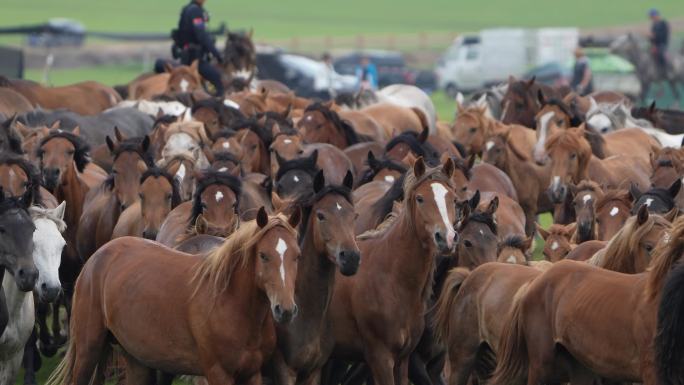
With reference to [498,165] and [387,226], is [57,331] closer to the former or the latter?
[387,226]

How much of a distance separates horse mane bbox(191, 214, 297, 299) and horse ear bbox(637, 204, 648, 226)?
2065mm

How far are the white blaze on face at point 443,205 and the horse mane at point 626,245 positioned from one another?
0.96 metres

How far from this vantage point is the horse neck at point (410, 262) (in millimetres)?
9438

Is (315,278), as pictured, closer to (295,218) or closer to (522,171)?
(295,218)

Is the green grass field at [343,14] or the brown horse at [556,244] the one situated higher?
the brown horse at [556,244]

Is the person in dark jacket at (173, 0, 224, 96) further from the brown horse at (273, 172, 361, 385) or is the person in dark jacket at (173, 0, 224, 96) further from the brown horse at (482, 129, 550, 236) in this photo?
the brown horse at (273, 172, 361, 385)

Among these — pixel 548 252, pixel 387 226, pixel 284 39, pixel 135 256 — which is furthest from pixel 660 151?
pixel 284 39

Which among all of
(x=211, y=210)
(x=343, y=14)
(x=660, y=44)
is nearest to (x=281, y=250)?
(x=211, y=210)

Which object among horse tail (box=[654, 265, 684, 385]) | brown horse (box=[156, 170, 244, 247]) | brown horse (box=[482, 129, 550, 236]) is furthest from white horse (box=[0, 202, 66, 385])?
brown horse (box=[482, 129, 550, 236])

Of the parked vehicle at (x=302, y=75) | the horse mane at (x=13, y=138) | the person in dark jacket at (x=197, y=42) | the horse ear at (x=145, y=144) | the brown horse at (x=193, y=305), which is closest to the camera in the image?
the brown horse at (x=193, y=305)

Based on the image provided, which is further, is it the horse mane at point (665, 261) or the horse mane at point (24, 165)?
the horse mane at point (24, 165)

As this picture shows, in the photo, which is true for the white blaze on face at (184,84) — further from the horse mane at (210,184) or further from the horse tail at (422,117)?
the horse mane at (210,184)

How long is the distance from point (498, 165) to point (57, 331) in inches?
248

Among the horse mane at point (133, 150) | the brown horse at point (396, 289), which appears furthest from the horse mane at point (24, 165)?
the brown horse at point (396, 289)
